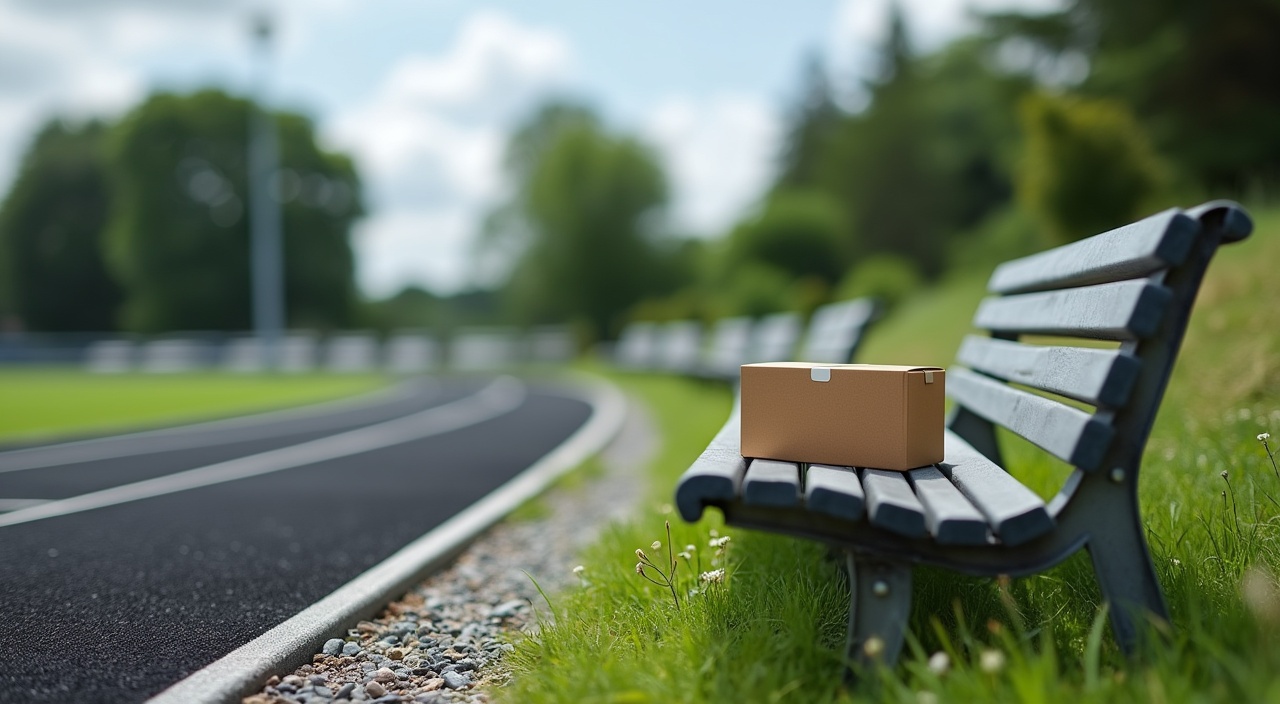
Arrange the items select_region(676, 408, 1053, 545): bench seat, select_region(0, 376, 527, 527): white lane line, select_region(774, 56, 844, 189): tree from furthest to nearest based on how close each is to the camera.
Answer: select_region(774, 56, 844, 189): tree < select_region(0, 376, 527, 527): white lane line < select_region(676, 408, 1053, 545): bench seat

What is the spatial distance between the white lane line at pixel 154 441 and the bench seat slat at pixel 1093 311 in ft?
26.0

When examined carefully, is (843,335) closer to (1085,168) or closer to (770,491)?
(770,491)

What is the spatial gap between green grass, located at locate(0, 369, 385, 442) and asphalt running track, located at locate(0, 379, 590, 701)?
186cm

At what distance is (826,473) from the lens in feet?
8.00

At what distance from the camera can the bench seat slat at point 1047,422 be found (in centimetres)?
210

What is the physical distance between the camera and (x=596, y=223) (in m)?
42.2

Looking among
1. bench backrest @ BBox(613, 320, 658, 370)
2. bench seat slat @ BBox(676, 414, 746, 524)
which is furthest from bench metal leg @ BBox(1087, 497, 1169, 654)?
bench backrest @ BBox(613, 320, 658, 370)

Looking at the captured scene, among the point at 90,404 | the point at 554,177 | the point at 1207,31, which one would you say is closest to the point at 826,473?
the point at 90,404

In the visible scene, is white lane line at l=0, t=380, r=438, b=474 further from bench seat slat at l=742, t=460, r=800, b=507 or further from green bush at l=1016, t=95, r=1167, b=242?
green bush at l=1016, t=95, r=1167, b=242

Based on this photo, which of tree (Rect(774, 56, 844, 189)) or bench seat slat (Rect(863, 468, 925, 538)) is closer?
bench seat slat (Rect(863, 468, 925, 538))

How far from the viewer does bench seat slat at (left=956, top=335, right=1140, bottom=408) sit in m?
2.07

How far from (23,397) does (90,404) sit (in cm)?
335

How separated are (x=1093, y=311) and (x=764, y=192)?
178 feet

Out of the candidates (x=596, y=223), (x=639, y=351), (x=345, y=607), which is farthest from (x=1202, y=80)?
(x=596, y=223)
